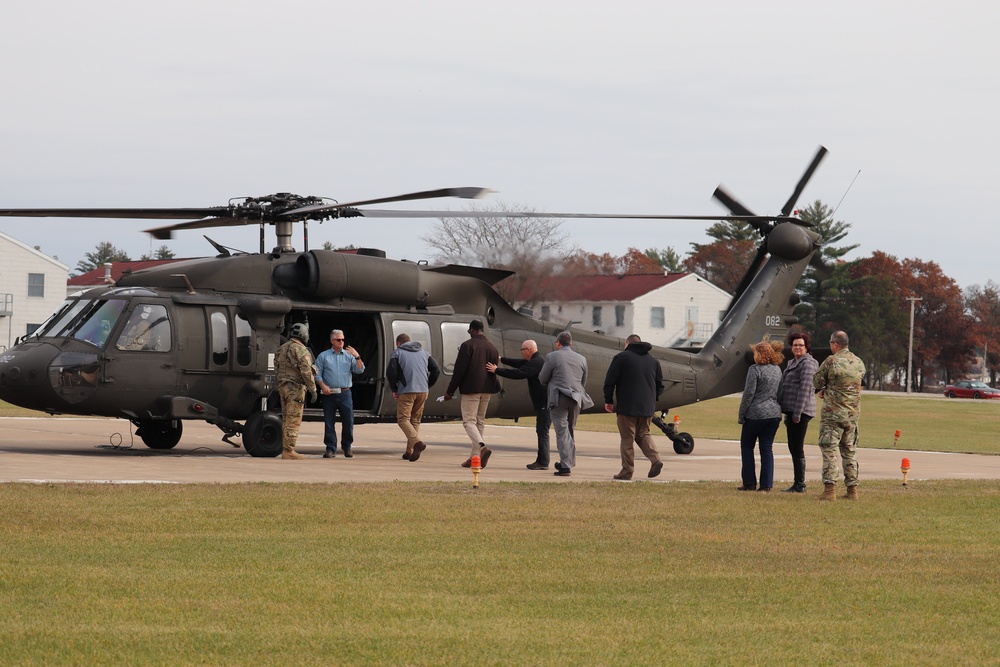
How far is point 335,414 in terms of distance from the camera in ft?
64.7

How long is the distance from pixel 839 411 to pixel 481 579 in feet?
22.9

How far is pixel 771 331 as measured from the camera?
25000mm

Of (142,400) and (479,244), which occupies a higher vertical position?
(479,244)

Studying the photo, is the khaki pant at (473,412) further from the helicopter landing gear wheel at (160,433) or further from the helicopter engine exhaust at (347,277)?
the helicopter landing gear wheel at (160,433)

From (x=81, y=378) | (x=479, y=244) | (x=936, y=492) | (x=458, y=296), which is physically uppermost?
(x=479, y=244)

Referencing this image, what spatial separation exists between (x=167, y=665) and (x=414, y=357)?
13.0m

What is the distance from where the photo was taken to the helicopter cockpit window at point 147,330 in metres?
18.6

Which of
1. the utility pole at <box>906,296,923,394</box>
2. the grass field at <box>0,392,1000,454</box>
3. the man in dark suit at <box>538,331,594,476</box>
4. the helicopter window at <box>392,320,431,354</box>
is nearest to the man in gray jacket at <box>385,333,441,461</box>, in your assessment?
the helicopter window at <box>392,320,431,354</box>

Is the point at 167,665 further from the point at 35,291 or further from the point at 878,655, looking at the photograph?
the point at 35,291

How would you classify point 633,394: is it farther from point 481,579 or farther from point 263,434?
point 481,579

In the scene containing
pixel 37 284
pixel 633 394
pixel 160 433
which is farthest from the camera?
pixel 37 284

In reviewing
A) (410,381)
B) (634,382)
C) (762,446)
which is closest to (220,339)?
(410,381)

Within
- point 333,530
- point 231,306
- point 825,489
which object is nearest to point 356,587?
point 333,530

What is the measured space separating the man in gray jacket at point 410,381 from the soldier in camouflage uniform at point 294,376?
1.30 metres
